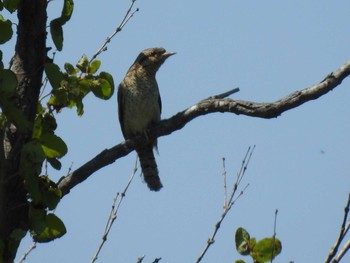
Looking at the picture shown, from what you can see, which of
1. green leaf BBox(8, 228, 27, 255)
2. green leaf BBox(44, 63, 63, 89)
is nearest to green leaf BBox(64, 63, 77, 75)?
green leaf BBox(44, 63, 63, 89)

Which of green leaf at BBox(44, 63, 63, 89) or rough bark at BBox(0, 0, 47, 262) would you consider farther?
rough bark at BBox(0, 0, 47, 262)

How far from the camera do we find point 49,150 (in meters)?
3.46

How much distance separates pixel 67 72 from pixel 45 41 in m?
0.42

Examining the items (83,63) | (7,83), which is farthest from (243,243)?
(83,63)

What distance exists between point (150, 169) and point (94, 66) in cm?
314

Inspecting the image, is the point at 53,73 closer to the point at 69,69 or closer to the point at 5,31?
the point at 5,31

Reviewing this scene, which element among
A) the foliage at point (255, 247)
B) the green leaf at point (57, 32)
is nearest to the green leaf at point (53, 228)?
the green leaf at point (57, 32)

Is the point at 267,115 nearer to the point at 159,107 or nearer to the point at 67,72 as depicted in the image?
the point at 67,72

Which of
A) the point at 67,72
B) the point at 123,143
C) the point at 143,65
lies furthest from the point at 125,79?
the point at 67,72

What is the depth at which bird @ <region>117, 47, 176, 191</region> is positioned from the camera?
292 inches

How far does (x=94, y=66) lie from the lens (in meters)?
4.37

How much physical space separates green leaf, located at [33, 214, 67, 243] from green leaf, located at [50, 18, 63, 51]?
78 cm

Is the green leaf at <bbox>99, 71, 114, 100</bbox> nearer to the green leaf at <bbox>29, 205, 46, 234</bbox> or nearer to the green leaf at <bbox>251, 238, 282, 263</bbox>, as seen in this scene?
the green leaf at <bbox>29, 205, 46, 234</bbox>

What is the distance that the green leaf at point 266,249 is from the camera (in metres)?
3.08
